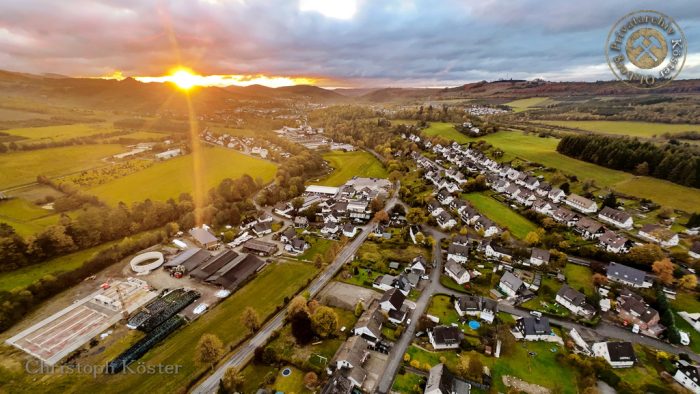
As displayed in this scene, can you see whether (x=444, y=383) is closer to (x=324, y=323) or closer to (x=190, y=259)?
(x=324, y=323)

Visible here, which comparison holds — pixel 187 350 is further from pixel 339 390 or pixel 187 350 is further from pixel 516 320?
pixel 516 320

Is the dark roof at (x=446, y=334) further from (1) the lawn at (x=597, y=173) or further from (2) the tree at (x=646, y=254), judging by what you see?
(1) the lawn at (x=597, y=173)

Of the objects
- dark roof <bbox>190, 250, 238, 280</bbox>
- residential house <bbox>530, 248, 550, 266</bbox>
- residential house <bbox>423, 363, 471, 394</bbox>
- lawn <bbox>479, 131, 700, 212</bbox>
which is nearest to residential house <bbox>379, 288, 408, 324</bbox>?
residential house <bbox>423, 363, 471, 394</bbox>

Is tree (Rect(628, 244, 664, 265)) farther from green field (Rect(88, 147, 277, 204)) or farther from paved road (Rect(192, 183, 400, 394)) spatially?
green field (Rect(88, 147, 277, 204))

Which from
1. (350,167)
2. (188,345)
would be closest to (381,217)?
(188,345)

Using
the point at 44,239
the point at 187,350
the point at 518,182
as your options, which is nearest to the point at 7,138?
the point at 44,239
